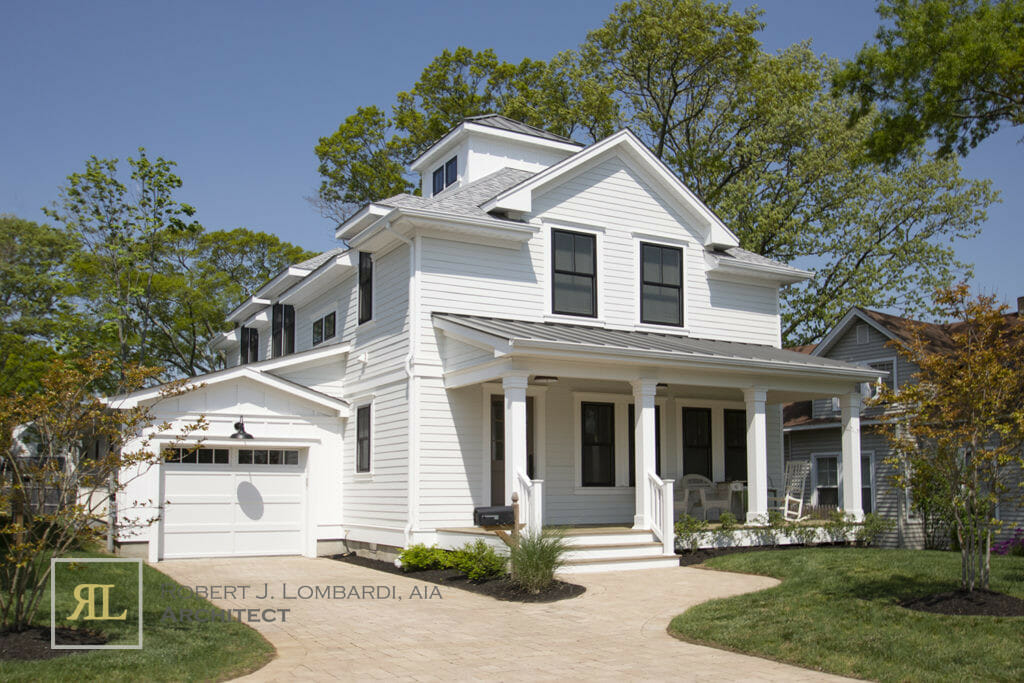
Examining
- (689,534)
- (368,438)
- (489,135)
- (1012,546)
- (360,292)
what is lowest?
(1012,546)

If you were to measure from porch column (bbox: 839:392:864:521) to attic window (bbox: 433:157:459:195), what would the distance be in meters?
10.1

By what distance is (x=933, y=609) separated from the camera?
914 centimetres

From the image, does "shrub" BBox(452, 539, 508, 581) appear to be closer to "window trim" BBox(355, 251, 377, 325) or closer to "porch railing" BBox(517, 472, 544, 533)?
"porch railing" BBox(517, 472, 544, 533)

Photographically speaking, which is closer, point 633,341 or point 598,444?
point 633,341

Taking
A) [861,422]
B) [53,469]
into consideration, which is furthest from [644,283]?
[53,469]

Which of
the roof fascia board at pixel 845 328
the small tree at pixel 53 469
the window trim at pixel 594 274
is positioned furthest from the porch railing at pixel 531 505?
the roof fascia board at pixel 845 328

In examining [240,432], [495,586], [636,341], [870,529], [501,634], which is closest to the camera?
[501,634]

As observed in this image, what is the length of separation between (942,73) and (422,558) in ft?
47.8

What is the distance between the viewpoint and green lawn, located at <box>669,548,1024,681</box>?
7484 mm

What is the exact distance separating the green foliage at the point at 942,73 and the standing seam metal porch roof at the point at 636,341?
6.21 m

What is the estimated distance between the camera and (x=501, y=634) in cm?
920

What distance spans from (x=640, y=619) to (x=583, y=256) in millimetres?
9014

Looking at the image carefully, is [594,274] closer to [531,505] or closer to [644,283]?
[644,283]

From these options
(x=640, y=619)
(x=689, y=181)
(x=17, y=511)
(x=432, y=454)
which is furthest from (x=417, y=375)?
(x=689, y=181)
